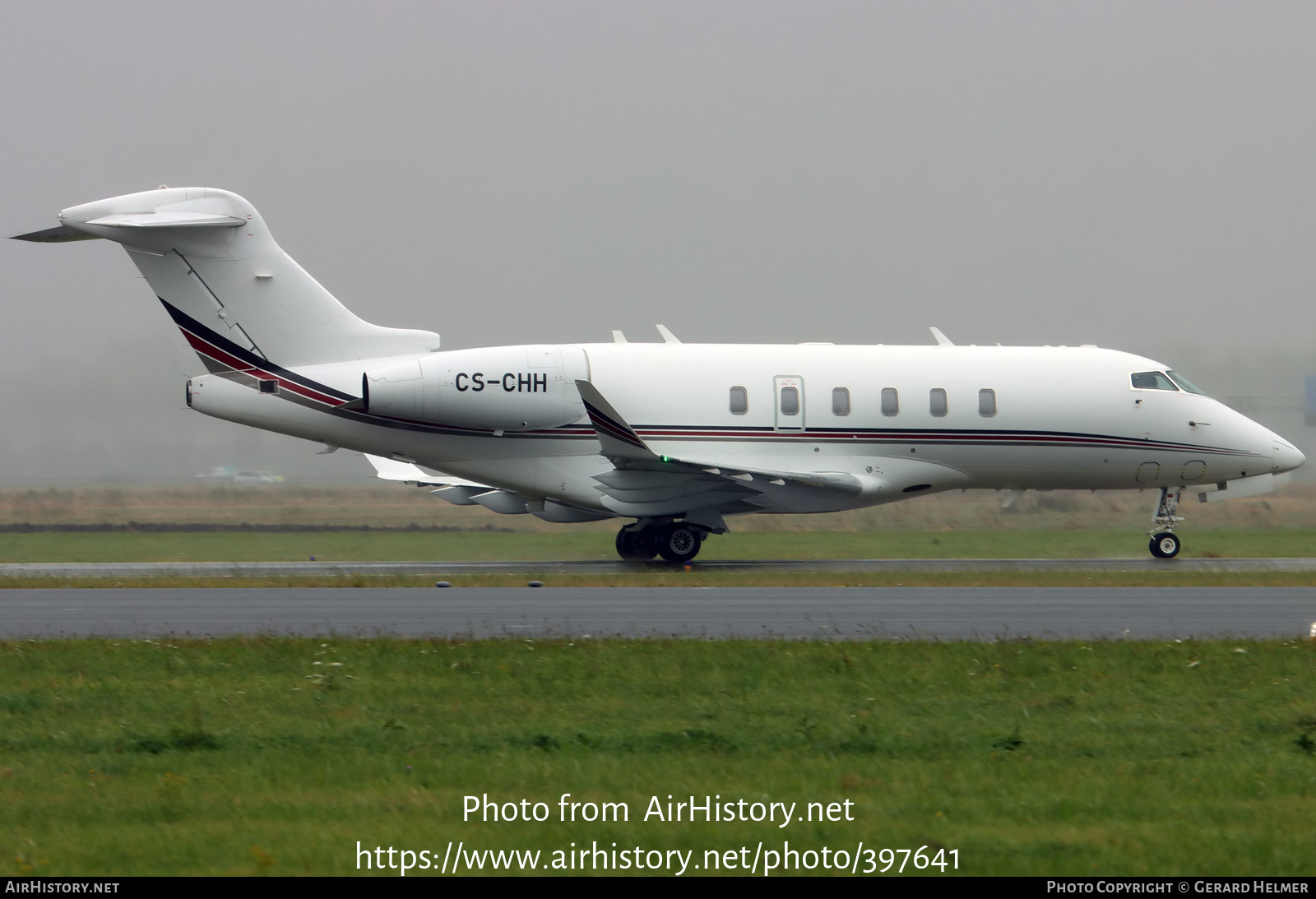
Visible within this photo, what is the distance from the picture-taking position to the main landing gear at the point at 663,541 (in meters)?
24.6

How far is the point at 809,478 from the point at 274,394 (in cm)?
971

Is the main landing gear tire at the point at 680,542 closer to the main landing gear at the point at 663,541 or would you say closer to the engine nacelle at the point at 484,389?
the main landing gear at the point at 663,541

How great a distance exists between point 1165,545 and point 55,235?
21.4 m

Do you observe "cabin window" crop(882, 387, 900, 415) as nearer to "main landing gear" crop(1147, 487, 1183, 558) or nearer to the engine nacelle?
the engine nacelle

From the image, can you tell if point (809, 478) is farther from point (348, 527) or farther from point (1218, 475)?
point (348, 527)

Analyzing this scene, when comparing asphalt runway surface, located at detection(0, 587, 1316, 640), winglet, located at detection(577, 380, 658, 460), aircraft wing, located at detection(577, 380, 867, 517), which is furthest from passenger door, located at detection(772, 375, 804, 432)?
asphalt runway surface, located at detection(0, 587, 1316, 640)

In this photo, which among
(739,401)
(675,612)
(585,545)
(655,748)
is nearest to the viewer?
(655,748)

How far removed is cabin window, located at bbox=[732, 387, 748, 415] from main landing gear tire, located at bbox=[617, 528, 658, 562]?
2761mm

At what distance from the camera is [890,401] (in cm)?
2533

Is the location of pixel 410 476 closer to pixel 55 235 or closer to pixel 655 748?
pixel 55 235

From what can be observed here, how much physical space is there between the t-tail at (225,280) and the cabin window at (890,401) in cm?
999

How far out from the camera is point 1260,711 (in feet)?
31.0

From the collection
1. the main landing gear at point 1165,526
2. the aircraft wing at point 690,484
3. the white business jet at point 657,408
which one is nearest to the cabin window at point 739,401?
the white business jet at point 657,408

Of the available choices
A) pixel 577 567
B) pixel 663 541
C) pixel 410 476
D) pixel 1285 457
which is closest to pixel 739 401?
pixel 663 541
